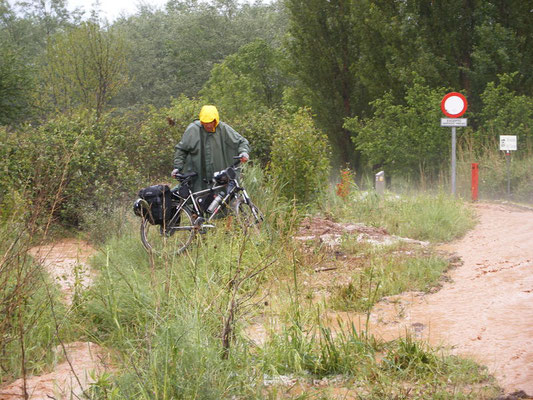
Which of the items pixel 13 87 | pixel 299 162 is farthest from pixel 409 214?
pixel 13 87

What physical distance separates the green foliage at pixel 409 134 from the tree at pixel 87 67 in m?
12.6

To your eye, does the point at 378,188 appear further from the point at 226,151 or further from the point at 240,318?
the point at 240,318

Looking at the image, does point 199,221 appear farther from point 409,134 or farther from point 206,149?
point 409,134

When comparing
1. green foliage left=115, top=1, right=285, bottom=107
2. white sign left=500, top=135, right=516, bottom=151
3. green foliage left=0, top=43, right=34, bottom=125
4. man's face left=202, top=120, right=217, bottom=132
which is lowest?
white sign left=500, top=135, right=516, bottom=151

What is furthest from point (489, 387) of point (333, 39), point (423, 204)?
point (333, 39)

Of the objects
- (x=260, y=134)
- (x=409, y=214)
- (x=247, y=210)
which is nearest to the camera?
(x=247, y=210)

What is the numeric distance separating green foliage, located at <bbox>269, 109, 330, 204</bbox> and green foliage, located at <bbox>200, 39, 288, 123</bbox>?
77.9 feet

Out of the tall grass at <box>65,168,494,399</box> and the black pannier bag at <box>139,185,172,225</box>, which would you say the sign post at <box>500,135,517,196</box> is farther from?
the tall grass at <box>65,168,494,399</box>

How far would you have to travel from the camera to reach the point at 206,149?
30.3 ft

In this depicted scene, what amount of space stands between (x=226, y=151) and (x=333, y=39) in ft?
59.1

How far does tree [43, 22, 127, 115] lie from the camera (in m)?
31.6

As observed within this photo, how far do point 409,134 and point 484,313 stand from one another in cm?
1674

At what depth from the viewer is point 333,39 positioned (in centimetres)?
2638

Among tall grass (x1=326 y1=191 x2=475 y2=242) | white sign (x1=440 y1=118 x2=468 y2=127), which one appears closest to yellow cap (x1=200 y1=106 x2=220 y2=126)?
tall grass (x1=326 y1=191 x2=475 y2=242)
